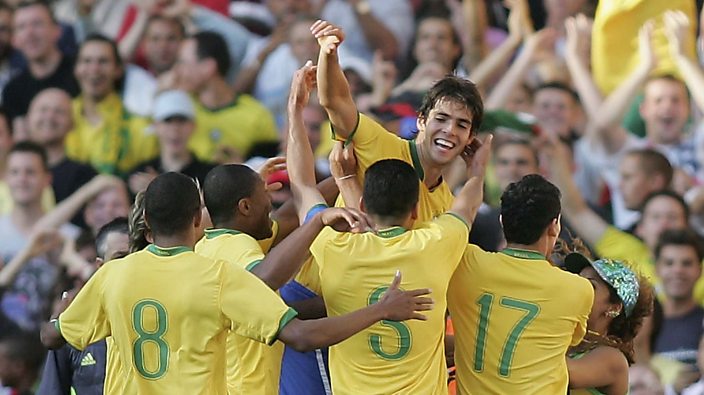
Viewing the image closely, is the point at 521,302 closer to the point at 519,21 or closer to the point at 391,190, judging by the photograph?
the point at 391,190

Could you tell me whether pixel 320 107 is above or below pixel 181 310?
below

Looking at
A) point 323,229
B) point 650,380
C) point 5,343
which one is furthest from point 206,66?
point 323,229

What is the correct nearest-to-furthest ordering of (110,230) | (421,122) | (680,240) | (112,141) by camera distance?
(421,122) < (110,230) < (680,240) < (112,141)

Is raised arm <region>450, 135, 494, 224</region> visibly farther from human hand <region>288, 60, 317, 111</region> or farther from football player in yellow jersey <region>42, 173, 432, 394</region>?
human hand <region>288, 60, 317, 111</region>

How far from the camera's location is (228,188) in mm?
6777

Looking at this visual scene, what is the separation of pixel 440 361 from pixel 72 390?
1.81 meters

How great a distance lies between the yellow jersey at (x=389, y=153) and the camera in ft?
23.5

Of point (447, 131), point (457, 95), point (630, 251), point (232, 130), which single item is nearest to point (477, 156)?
point (447, 131)

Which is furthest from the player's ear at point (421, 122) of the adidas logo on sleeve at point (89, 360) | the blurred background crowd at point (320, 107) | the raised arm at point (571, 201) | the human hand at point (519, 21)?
the human hand at point (519, 21)

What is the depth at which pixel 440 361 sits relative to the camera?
22.0 feet

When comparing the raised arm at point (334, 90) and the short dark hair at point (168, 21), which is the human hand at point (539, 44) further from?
the raised arm at point (334, 90)

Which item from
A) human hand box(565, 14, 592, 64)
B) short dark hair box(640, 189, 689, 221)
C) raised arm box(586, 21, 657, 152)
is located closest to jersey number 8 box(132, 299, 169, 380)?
short dark hair box(640, 189, 689, 221)

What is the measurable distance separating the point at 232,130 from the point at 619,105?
251 cm

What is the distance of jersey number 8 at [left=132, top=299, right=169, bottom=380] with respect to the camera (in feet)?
20.5
